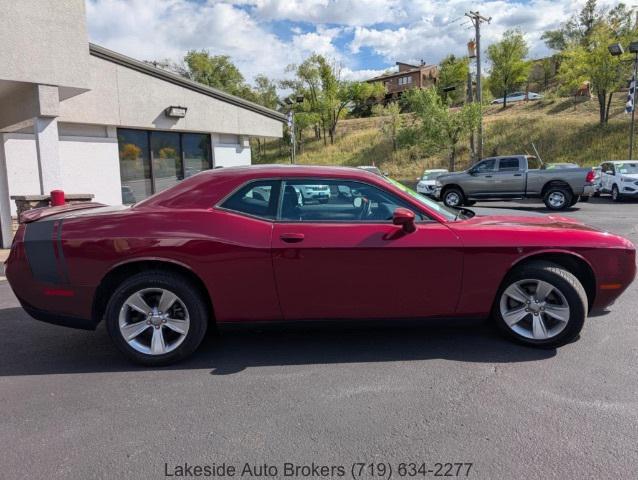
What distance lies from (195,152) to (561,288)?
1208cm

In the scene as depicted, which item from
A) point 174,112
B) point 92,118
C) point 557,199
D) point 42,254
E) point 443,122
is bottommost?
point 557,199

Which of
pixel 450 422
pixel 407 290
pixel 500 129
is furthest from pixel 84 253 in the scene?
pixel 500 129

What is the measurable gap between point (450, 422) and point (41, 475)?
2295mm

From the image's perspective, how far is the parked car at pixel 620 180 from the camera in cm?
1630

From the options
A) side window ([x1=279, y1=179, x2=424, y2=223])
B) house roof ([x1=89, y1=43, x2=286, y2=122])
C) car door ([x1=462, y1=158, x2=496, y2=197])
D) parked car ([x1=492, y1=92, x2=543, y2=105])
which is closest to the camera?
side window ([x1=279, y1=179, x2=424, y2=223])

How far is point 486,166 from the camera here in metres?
16.3

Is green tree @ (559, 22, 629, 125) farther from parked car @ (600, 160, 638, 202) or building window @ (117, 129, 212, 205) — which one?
building window @ (117, 129, 212, 205)

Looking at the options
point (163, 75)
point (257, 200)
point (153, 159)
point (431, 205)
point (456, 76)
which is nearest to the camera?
point (257, 200)

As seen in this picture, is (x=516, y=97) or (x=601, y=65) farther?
(x=516, y=97)

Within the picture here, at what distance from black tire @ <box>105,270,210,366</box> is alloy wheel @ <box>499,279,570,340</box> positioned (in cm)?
248

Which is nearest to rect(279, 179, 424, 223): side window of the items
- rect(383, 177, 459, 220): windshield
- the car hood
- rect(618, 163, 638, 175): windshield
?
rect(383, 177, 459, 220): windshield

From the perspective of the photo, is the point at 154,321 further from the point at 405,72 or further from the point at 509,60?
the point at 405,72

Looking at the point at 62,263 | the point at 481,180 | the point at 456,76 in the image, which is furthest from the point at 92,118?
the point at 456,76

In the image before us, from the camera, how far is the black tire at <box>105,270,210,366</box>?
364 cm
